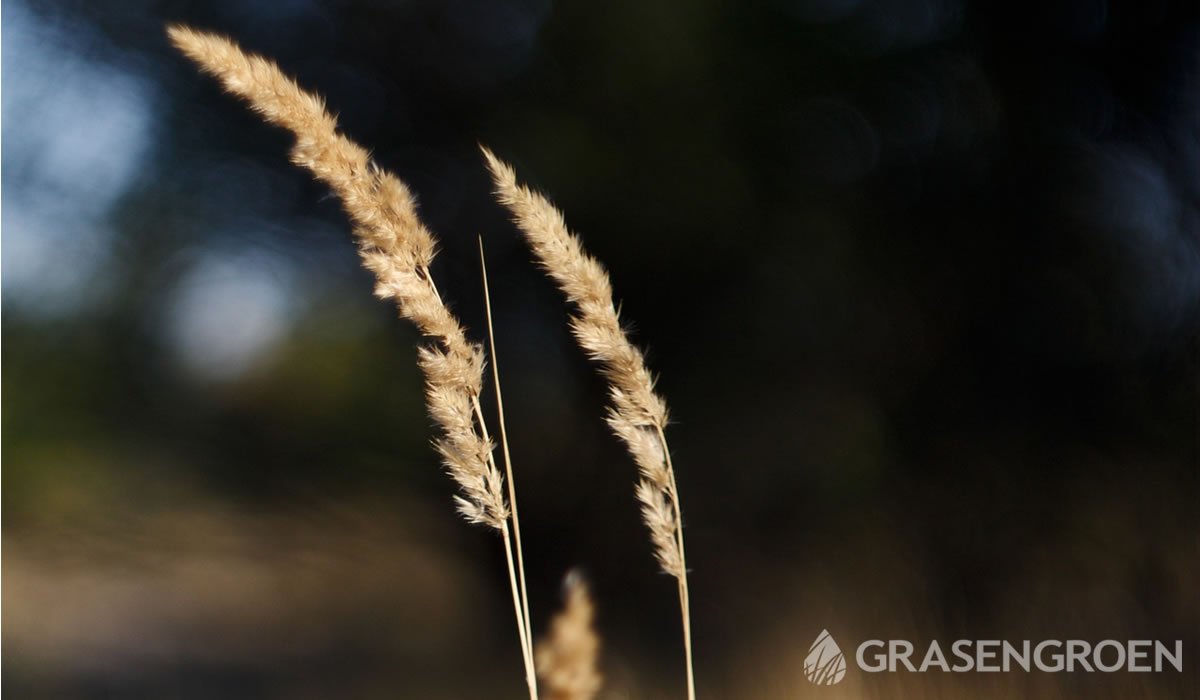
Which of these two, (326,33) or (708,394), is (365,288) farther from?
(708,394)

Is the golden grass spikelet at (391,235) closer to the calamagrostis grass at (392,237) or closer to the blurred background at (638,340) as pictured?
the calamagrostis grass at (392,237)

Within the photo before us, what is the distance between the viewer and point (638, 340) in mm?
1329

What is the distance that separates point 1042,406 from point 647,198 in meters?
0.62

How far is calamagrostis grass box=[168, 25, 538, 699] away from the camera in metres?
0.46

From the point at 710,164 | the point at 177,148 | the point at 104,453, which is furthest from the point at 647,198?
the point at 104,453

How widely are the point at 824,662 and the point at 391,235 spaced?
0.90 meters

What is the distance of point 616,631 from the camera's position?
135cm

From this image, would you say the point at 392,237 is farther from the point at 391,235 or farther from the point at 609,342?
the point at 609,342

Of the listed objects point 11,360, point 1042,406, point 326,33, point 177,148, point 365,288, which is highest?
point 326,33

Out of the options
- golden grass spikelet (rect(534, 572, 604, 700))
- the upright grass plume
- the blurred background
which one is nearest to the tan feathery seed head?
the upright grass plume

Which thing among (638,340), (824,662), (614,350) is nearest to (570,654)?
(614,350)

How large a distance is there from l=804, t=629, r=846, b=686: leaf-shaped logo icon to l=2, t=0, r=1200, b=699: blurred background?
17 millimetres

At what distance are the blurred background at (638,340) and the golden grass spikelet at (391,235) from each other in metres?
0.78

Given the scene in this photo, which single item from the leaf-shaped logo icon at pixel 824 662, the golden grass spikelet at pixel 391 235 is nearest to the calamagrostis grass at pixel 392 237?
the golden grass spikelet at pixel 391 235
